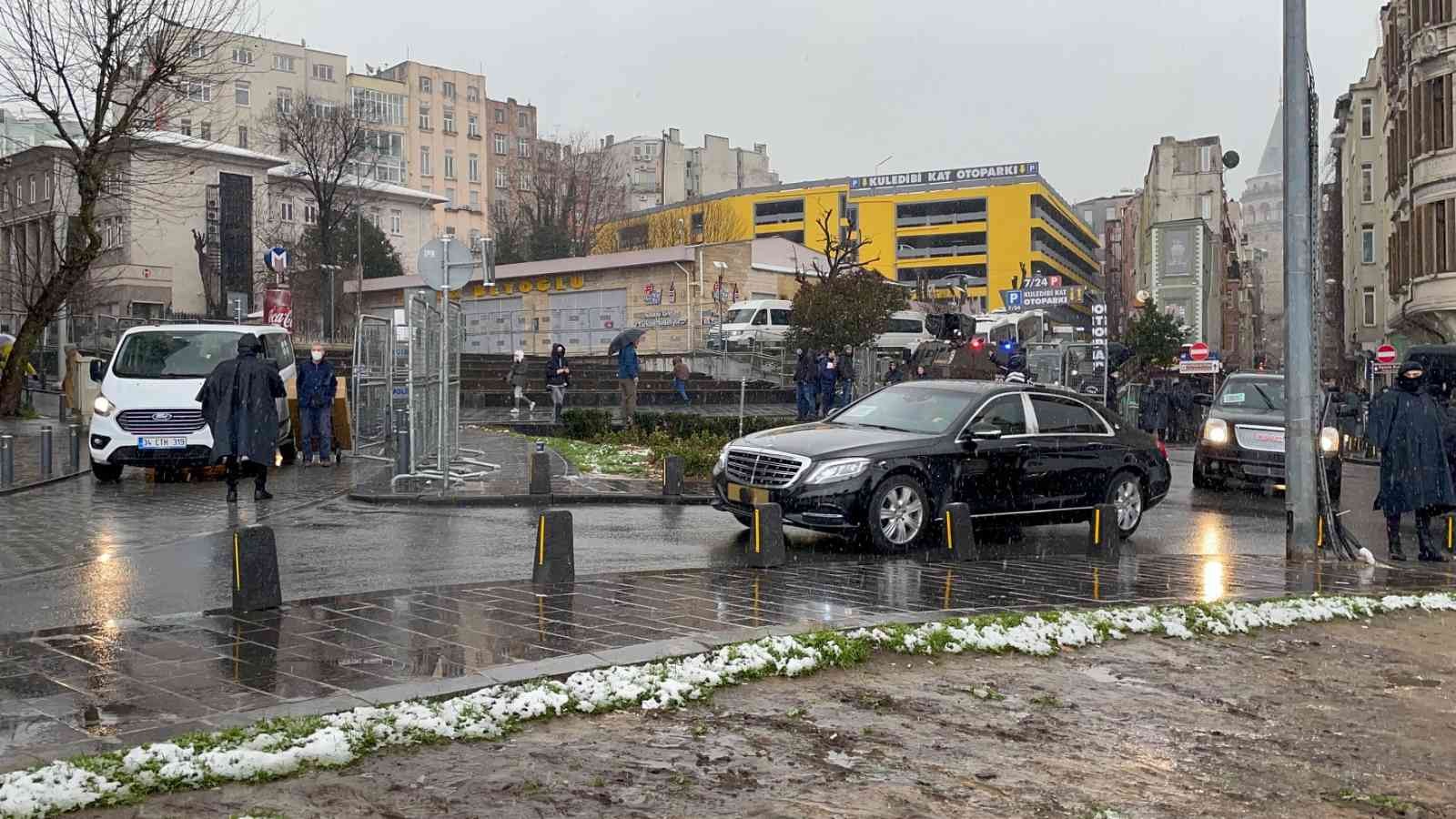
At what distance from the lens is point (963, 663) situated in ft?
22.4

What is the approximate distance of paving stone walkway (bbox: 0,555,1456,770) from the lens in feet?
18.4

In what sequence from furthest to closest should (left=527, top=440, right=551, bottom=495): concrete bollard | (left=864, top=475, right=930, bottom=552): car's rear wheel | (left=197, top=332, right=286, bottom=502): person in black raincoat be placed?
(left=527, top=440, right=551, bottom=495): concrete bollard
(left=197, top=332, right=286, bottom=502): person in black raincoat
(left=864, top=475, right=930, bottom=552): car's rear wheel

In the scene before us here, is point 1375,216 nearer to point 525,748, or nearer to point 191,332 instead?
point 191,332

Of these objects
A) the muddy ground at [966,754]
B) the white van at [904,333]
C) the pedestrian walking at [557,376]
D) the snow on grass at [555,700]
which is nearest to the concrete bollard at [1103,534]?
the snow on grass at [555,700]

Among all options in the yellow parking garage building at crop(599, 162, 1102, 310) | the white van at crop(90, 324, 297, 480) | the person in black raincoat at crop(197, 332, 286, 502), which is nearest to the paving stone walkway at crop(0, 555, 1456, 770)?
the person in black raincoat at crop(197, 332, 286, 502)

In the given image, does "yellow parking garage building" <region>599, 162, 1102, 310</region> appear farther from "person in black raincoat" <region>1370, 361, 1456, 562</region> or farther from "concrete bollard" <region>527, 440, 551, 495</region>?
"person in black raincoat" <region>1370, 361, 1456, 562</region>

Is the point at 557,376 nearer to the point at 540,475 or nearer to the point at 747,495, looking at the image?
the point at 540,475

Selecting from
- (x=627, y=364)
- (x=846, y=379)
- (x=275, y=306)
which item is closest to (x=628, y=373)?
(x=627, y=364)

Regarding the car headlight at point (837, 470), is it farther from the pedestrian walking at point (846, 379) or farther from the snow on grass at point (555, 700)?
the pedestrian walking at point (846, 379)

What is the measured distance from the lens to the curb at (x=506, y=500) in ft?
49.8

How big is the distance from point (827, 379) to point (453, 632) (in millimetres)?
24297

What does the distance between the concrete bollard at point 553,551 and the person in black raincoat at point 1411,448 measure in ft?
24.3

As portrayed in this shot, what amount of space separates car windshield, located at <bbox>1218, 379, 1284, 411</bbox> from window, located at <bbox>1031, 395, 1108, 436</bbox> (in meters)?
6.22

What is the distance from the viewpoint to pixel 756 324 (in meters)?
44.0
